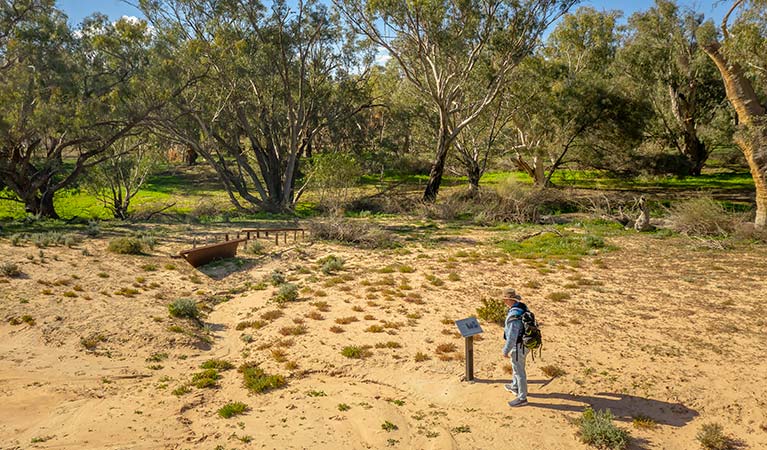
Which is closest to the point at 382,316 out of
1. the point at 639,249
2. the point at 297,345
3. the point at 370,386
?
the point at 297,345

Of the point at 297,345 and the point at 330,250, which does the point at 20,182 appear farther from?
the point at 297,345

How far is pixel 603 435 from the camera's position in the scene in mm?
6957

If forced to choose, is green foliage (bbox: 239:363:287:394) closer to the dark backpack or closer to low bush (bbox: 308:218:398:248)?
the dark backpack

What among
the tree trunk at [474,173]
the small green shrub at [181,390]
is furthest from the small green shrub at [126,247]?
the tree trunk at [474,173]

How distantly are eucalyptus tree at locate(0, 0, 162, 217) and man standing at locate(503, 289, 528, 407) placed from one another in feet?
71.8

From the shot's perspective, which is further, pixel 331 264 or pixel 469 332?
pixel 331 264

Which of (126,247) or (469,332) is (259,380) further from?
(126,247)

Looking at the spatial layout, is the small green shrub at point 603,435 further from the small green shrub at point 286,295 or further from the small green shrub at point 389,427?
the small green shrub at point 286,295

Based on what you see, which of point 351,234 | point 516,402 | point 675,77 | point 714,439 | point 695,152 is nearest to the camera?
point 714,439

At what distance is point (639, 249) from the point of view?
17938 mm

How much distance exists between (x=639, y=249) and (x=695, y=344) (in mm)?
8820

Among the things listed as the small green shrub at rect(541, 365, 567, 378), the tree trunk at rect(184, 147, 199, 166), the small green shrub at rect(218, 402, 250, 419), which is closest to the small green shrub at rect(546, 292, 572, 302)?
the small green shrub at rect(541, 365, 567, 378)

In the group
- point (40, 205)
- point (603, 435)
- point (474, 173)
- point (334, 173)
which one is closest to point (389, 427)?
point (603, 435)

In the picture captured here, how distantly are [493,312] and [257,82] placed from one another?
24.3 metres
